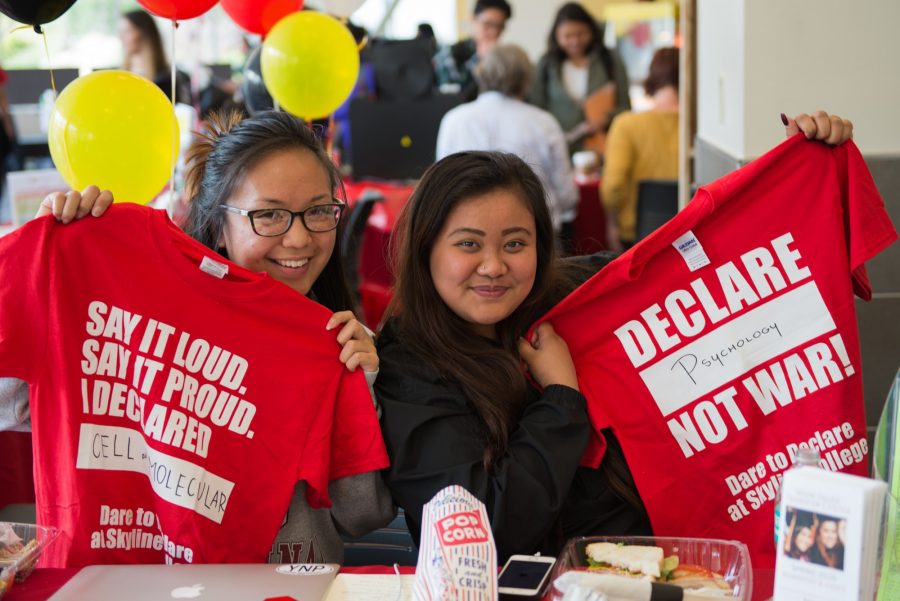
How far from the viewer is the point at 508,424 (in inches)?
73.2

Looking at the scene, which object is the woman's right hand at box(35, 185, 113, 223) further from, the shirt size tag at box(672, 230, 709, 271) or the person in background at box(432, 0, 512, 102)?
the person in background at box(432, 0, 512, 102)

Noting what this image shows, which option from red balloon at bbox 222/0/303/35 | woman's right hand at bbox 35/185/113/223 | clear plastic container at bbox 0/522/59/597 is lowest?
clear plastic container at bbox 0/522/59/597

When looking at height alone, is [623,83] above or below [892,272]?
above

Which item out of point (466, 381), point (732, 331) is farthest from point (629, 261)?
point (466, 381)

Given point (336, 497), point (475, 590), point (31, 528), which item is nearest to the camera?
point (475, 590)

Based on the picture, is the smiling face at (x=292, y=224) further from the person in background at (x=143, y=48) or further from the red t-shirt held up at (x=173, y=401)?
the person in background at (x=143, y=48)

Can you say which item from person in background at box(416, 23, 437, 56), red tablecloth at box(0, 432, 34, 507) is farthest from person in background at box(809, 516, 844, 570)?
A: person in background at box(416, 23, 437, 56)

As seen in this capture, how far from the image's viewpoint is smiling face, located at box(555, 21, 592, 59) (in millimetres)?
5934

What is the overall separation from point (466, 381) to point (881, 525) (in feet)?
2.80

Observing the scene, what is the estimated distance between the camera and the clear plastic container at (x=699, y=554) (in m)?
1.46

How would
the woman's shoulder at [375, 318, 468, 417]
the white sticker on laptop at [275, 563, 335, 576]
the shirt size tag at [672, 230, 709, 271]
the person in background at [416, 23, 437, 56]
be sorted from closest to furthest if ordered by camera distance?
the white sticker on laptop at [275, 563, 335, 576]
the woman's shoulder at [375, 318, 468, 417]
the shirt size tag at [672, 230, 709, 271]
the person in background at [416, 23, 437, 56]

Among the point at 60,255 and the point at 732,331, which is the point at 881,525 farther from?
the point at 60,255

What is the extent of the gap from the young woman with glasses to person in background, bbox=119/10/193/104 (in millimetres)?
3595

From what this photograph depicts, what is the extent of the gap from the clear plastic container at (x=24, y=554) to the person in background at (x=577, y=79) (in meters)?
4.91
